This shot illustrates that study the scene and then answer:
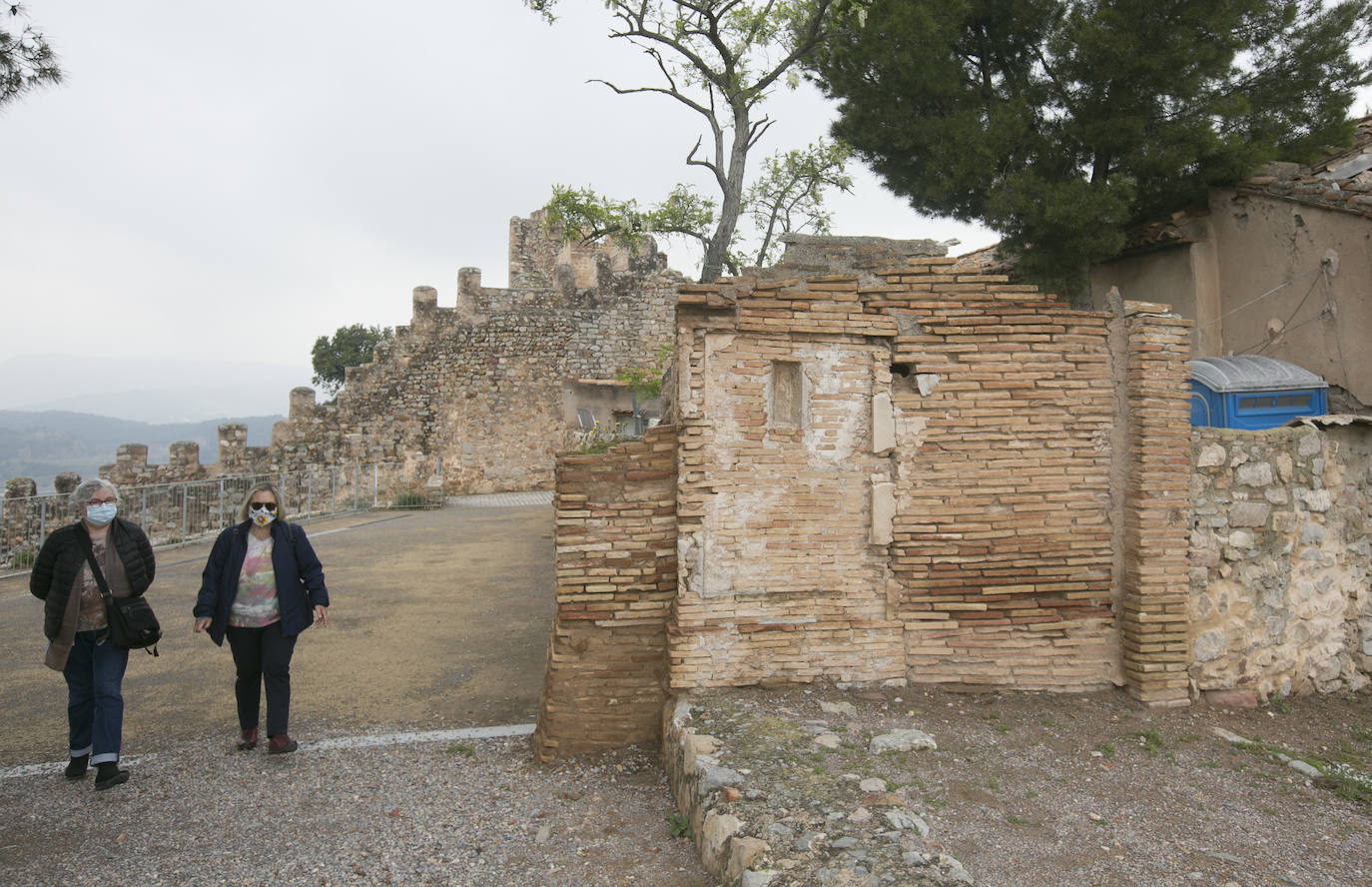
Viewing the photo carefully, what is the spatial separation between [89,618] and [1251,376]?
9.24m

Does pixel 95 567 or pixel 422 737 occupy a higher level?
pixel 95 567

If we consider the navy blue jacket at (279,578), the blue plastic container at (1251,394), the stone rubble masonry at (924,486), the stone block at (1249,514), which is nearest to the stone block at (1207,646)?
the stone rubble masonry at (924,486)

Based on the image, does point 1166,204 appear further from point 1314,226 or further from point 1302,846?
point 1302,846

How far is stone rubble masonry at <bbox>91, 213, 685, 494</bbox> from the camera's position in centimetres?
2283

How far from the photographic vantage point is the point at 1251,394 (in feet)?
25.1

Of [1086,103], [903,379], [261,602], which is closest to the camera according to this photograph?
[261,602]

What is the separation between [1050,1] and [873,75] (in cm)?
227

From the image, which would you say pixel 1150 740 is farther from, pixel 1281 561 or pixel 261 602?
pixel 261 602

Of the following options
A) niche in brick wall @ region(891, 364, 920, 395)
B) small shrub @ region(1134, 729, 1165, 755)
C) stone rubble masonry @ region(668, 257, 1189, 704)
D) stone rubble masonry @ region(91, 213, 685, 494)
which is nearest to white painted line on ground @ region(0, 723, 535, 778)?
stone rubble masonry @ region(668, 257, 1189, 704)

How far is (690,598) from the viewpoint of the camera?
5121mm

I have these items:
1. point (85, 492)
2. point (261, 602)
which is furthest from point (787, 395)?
point (85, 492)

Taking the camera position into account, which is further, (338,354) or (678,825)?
(338,354)

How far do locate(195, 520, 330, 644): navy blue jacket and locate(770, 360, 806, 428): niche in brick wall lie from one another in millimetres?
3021

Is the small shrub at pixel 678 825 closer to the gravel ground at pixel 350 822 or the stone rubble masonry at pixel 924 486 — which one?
the gravel ground at pixel 350 822
